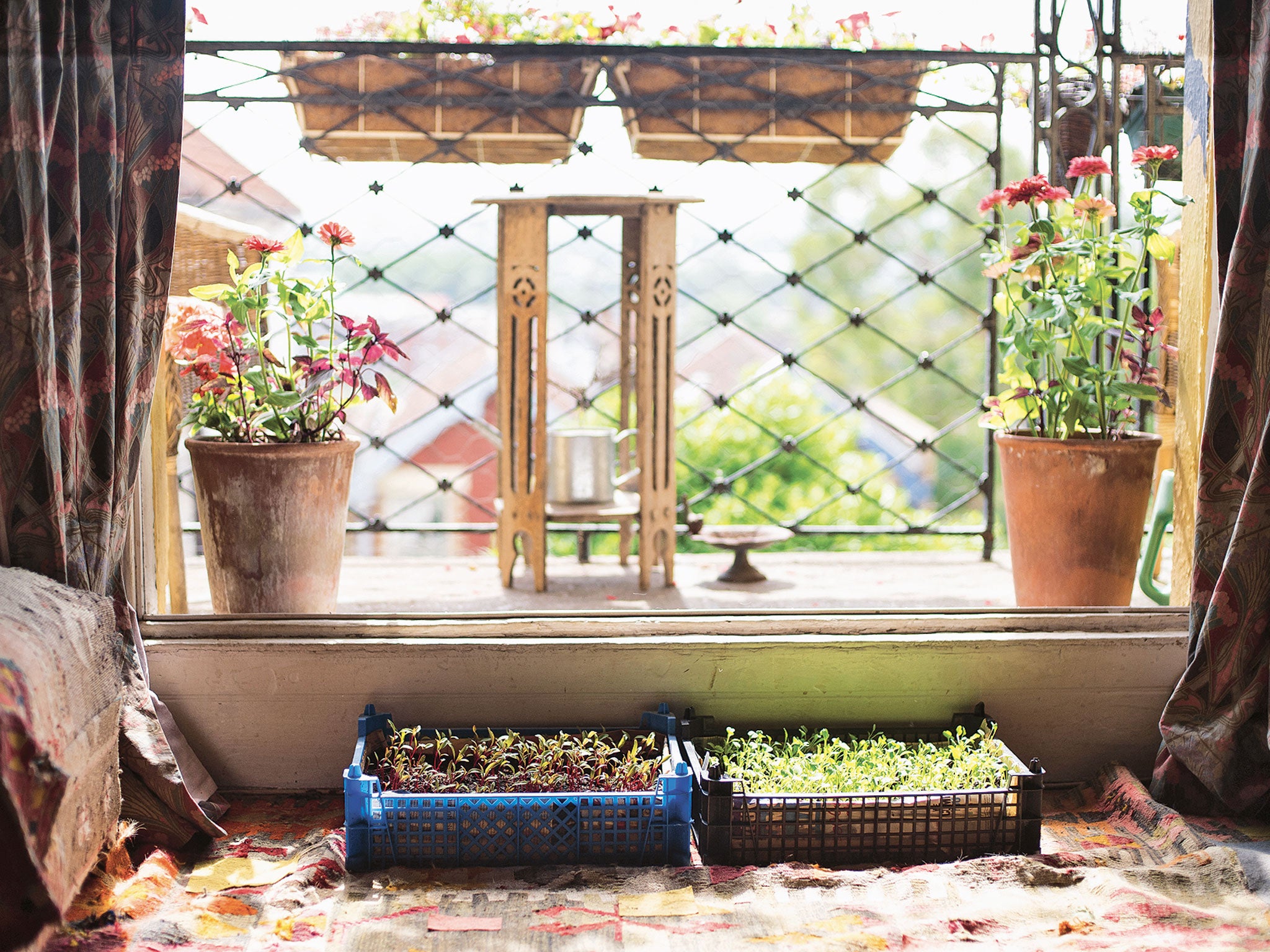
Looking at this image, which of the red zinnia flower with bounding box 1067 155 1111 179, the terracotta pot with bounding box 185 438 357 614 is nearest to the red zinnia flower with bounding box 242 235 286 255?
the terracotta pot with bounding box 185 438 357 614

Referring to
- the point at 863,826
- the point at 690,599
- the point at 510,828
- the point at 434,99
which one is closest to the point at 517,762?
the point at 510,828

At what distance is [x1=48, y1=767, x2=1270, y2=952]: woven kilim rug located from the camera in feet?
4.68

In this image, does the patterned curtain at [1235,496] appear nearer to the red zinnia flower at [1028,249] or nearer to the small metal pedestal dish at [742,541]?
the red zinnia flower at [1028,249]

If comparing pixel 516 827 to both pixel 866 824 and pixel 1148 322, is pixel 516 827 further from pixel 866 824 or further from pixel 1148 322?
pixel 1148 322

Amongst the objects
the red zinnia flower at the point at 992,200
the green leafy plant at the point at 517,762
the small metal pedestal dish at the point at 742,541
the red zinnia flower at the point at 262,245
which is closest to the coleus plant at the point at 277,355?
the red zinnia flower at the point at 262,245

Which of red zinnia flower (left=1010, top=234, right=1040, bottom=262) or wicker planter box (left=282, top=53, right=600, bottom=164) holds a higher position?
wicker planter box (left=282, top=53, right=600, bottom=164)

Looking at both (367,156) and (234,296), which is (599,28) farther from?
(234,296)

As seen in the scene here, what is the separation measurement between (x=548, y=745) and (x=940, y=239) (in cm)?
2046

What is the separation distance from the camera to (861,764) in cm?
183

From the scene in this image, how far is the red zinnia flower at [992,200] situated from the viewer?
7.14 ft

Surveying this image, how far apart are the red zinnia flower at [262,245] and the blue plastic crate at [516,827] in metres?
0.94

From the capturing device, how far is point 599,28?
2721 millimetres

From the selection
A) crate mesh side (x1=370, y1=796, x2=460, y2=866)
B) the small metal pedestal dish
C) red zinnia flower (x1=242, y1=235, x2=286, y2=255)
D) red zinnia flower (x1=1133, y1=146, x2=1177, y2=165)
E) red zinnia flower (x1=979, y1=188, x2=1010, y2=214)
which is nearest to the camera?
crate mesh side (x1=370, y1=796, x2=460, y2=866)

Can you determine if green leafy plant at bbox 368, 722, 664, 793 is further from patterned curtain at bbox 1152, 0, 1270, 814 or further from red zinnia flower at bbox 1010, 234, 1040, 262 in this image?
red zinnia flower at bbox 1010, 234, 1040, 262
